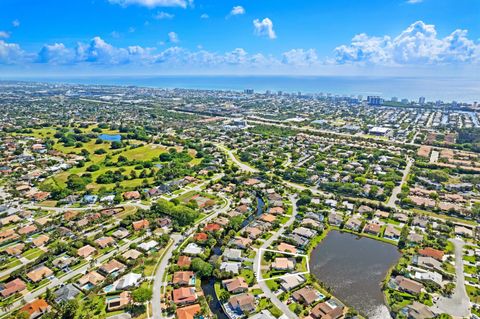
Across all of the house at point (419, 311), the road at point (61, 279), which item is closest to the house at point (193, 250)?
the road at point (61, 279)

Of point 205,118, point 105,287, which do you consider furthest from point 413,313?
point 205,118

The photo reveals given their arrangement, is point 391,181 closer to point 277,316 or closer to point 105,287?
point 277,316

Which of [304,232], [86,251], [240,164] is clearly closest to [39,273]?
[86,251]

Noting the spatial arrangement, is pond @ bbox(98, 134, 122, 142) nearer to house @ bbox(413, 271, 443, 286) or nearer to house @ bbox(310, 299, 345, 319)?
house @ bbox(310, 299, 345, 319)

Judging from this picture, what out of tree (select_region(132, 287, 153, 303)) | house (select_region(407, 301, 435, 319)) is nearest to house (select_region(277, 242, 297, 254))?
house (select_region(407, 301, 435, 319))

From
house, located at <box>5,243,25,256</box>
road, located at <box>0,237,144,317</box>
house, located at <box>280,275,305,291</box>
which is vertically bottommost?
road, located at <box>0,237,144,317</box>
